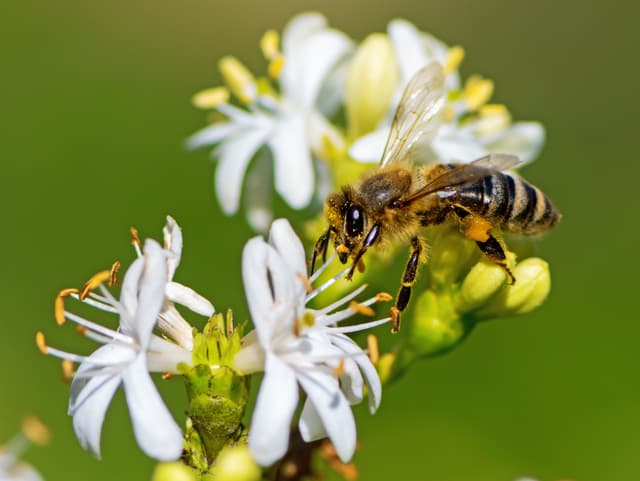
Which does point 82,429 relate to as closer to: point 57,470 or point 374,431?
point 57,470

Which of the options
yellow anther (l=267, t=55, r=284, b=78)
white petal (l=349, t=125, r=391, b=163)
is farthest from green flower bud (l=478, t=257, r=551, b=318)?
yellow anther (l=267, t=55, r=284, b=78)

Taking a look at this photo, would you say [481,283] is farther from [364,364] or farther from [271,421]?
[271,421]

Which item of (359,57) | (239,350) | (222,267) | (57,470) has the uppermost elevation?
(359,57)

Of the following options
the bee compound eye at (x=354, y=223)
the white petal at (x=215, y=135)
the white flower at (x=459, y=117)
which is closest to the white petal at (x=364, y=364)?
the bee compound eye at (x=354, y=223)

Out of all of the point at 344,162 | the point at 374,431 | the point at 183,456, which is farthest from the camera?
the point at 374,431

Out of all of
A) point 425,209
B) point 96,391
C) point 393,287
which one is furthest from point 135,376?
point 393,287

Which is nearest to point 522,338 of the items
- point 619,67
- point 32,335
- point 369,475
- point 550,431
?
point 550,431

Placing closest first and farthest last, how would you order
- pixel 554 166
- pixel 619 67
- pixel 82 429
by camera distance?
pixel 82 429 < pixel 554 166 < pixel 619 67
